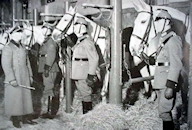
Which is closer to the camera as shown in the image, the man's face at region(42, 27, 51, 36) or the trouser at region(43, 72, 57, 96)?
the trouser at region(43, 72, 57, 96)

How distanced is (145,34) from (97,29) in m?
0.97

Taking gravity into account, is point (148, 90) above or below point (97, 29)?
below

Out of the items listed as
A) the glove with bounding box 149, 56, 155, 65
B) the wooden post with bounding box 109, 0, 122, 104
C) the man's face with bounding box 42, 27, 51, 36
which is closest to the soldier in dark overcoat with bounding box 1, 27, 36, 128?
the man's face with bounding box 42, 27, 51, 36

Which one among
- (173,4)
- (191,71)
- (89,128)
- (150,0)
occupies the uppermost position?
(150,0)

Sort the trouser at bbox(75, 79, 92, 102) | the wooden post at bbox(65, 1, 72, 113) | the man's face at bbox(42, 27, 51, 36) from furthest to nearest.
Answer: the man's face at bbox(42, 27, 51, 36)
the wooden post at bbox(65, 1, 72, 113)
the trouser at bbox(75, 79, 92, 102)

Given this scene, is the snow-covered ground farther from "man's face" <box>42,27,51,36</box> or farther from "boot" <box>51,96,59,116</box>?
"man's face" <box>42,27,51,36</box>

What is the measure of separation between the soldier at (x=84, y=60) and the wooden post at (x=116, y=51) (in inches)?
17.9

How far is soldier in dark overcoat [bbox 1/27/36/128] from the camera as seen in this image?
9.72ft

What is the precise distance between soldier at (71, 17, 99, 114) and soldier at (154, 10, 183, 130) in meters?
0.96

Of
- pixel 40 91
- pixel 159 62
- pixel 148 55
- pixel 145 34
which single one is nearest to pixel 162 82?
pixel 159 62

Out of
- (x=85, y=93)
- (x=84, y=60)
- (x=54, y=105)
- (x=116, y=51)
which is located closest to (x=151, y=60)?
(x=116, y=51)

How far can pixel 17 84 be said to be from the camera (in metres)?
3.03

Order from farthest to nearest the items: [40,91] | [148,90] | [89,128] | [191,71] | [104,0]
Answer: [104,0], [40,91], [148,90], [89,128], [191,71]

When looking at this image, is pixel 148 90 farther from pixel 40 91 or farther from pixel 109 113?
pixel 40 91
